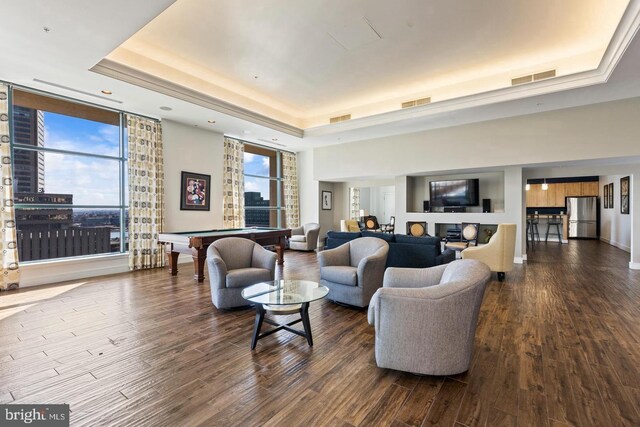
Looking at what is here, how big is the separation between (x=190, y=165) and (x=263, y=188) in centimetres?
288

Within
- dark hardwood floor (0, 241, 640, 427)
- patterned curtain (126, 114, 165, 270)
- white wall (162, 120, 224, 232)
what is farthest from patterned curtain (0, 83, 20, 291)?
white wall (162, 120, 224, 232)

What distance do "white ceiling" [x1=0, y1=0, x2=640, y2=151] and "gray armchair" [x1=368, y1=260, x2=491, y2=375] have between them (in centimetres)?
345

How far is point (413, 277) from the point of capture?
2.86 metres

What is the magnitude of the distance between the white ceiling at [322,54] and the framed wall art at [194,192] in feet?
4.11

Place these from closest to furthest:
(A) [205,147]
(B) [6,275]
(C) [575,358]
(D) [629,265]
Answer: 1. (C) [575,358]
2. (B) [6,275]
3. (D) [629,265]
4. (A) [205,147]

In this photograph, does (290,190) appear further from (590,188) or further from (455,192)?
(590,188)

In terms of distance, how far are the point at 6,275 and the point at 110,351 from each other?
3563mm

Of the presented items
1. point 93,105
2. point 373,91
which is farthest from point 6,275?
point 373,91

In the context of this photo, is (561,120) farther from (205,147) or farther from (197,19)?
(205,147)

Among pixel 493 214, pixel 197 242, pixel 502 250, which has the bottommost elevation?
pixel 502 250

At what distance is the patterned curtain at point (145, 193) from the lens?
6.08 meters

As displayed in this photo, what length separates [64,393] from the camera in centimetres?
209

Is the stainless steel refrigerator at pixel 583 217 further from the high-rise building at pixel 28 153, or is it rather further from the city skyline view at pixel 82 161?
the high-rise building at pixel 28 153

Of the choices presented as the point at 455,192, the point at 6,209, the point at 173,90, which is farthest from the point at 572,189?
the point at 6,209
